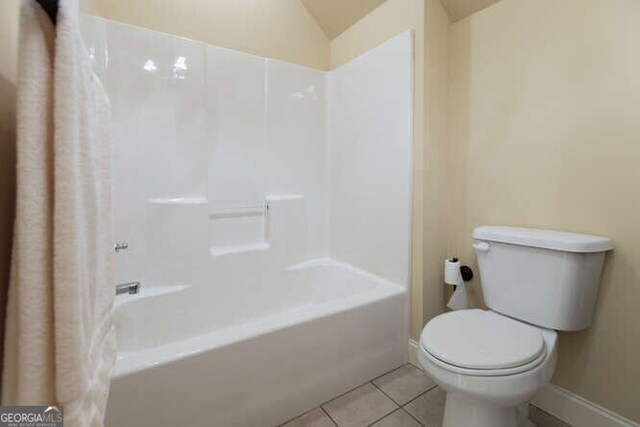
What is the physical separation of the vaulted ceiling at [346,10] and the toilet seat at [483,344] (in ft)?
5.19

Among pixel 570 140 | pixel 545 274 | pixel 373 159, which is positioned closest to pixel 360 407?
pixel 545 274

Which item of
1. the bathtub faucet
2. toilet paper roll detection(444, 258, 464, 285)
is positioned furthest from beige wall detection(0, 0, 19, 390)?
toilet paper roll detection(444, 258, 464, 285)

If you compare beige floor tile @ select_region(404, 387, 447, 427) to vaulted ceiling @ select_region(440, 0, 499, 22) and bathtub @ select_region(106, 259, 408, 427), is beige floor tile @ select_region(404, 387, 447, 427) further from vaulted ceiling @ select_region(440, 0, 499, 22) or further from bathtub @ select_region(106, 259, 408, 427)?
vaulted ceiling @ select_region(440, 0, 499, 22)

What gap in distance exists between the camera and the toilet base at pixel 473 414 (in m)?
1.02

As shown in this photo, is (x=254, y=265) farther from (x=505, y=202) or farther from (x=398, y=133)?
(x=505, y=202)

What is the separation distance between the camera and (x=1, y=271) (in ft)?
1.36

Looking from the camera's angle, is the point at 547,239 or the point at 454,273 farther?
the point at 454,273

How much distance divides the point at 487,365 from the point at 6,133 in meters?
1.29

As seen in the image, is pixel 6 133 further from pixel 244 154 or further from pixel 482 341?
pixel 244 154

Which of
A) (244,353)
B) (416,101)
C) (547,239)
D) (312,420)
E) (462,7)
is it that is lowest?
(312,420)

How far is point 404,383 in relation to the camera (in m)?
1.53

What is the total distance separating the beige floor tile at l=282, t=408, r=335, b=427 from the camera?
Answer: 1.26 metres

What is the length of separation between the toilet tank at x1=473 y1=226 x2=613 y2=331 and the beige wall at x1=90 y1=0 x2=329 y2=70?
1.83m

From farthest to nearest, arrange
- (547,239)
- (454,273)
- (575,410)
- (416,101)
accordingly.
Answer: (416,101) → (454,273) → (575,410) → (547,239)
